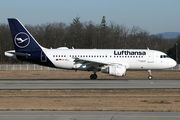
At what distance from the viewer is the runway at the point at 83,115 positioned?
38.5 ft

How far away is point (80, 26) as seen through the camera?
332 feet

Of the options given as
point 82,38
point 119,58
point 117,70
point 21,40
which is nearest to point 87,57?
point 119,58

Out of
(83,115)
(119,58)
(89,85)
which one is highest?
(119,58)

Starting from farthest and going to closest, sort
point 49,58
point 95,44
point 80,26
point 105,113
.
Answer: point 80,26
point 95,44
point 49,58
point 105,113

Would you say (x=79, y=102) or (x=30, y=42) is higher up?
(x=30, y=42)

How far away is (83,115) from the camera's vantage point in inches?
488

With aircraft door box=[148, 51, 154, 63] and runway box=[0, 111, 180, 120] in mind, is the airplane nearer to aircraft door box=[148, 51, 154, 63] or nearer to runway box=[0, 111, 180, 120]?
aircraft door box=[148, 51, 154, 63]

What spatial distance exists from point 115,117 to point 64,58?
80.9 feet

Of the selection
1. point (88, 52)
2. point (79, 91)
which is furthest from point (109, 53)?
point (79, 91)

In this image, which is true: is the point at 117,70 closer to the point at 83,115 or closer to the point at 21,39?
the point at 21,39

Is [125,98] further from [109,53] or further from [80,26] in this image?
[80,26]

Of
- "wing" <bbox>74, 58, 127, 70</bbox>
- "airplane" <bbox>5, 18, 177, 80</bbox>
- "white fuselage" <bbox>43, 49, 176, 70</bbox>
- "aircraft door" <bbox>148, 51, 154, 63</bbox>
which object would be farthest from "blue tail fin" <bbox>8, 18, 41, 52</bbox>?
"aircraft door" <bbox>148, 51, 154, 63</bbox>

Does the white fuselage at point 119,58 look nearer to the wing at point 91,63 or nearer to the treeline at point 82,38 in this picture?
the wing at point 91,63

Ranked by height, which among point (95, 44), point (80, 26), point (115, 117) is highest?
point (80, 26)
